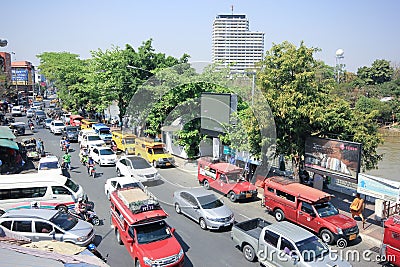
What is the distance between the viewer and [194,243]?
12000 millimetres

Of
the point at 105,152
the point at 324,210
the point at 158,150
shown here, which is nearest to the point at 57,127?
the point at 105,152

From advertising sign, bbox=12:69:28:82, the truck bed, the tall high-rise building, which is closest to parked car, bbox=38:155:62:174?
the truck bed

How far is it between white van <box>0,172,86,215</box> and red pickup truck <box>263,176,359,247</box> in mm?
8724

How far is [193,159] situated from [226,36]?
152703 mm

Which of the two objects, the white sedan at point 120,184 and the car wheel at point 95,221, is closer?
the car wheel at point 95,221

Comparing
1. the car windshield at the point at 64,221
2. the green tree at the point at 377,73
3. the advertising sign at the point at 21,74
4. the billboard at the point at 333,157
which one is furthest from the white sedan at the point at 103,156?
the advertising sign at the point at 21,74

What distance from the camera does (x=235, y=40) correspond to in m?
164

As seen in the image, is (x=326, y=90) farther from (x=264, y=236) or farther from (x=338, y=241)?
(x=264, y=236)

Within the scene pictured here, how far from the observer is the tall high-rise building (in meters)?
162

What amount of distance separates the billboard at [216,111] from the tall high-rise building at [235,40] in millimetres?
137824

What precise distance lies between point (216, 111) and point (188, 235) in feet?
34.4

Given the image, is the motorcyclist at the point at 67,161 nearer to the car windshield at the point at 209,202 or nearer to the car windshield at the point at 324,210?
the car windshield at the point at 209,202

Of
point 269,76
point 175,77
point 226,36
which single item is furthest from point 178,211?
point 226,36

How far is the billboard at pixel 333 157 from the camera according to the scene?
14445mm
